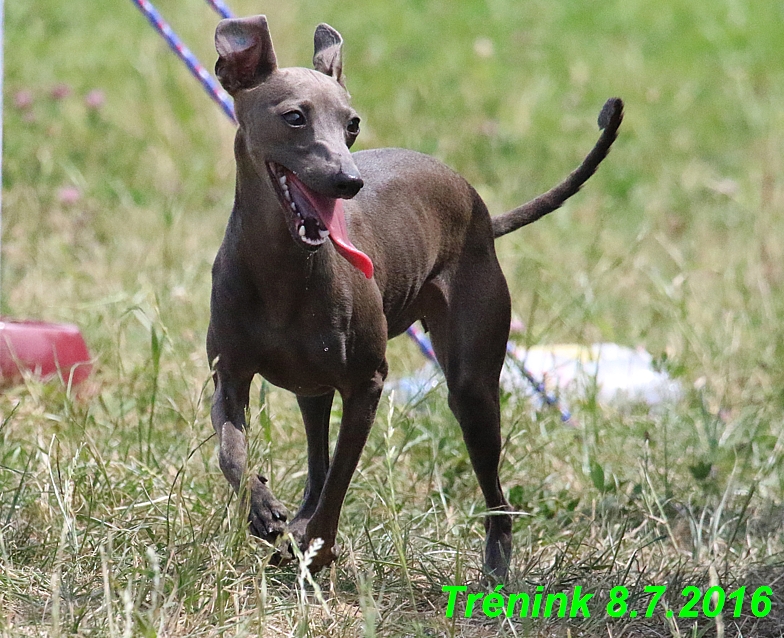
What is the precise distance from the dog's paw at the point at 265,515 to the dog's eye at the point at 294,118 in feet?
2.62

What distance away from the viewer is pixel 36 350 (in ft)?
15.0

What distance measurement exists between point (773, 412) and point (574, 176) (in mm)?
1696

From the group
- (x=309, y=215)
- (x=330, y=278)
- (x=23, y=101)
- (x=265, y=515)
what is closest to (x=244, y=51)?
(x=309, y=215)

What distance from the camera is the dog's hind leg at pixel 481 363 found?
353 cm

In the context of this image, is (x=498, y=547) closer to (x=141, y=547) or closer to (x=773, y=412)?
(x=141, y=547)

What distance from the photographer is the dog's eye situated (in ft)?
9.06

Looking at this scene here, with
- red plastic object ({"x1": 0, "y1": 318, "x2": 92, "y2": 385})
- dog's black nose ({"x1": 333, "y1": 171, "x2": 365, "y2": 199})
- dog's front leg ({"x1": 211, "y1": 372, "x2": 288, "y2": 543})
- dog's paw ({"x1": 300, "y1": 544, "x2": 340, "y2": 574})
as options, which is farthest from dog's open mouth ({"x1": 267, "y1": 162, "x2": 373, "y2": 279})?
red plastic object ({"x1": 0, "y1": 318, "x2": 92, "y2": 385})

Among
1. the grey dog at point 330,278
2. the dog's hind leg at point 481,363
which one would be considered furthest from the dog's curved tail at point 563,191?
the dog's hind leg at point 481,363

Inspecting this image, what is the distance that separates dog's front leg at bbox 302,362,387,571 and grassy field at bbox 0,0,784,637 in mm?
120

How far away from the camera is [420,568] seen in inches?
130

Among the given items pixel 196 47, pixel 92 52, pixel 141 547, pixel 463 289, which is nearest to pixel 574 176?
pixel 463 289

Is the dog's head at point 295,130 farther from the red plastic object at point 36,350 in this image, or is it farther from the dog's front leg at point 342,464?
the red plastic object at point 36,350

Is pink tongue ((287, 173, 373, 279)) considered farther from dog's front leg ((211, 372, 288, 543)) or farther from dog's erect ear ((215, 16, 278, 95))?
dog's front leg ((211, 372, 288, 543))

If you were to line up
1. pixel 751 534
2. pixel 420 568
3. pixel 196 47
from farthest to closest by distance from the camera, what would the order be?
1. pixel 196 47
2. pixel 751 534
3. pixel 420 568
